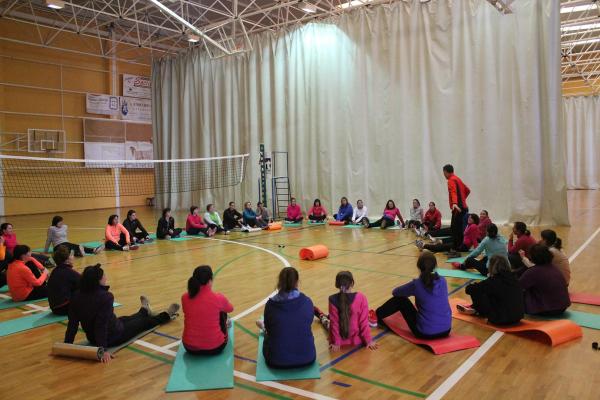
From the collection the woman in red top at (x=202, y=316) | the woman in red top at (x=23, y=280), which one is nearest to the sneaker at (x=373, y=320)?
the woman in red top at (x=202, y=316)

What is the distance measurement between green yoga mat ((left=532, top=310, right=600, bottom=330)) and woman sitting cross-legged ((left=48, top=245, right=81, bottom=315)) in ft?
16.9

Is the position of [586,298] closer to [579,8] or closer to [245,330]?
[245,330]

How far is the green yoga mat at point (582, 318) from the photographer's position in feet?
15.9

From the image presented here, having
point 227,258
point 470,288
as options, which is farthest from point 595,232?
point 227,258

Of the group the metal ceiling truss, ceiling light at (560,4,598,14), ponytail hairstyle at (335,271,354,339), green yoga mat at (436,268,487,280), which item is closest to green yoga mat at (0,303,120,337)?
ponytail hairstyle at (335,271,354,339)

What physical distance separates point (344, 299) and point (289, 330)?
69 cm

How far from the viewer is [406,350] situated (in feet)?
14.2

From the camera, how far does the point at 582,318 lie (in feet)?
16.6

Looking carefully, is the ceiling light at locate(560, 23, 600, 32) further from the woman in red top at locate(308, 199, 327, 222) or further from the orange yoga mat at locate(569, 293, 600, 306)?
the orange yoga mat at locate(569, 293, 600, 306)

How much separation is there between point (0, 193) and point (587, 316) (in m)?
18.2

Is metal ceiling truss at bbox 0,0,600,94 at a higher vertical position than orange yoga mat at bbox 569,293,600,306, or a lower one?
higher

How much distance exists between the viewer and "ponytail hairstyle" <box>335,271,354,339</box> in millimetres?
4328

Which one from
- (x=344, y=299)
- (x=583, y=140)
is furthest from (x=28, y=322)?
(x=583, y=140)

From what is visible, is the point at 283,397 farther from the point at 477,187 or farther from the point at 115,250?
the point at 477,187
